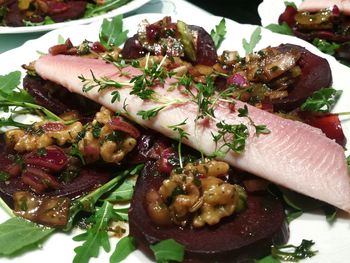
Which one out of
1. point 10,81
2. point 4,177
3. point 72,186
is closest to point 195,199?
point 72,186

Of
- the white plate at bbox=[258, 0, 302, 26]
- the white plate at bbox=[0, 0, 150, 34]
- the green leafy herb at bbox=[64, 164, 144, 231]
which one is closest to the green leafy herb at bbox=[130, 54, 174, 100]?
the green leafy herb at bbox=[64, 164, 144, 231]

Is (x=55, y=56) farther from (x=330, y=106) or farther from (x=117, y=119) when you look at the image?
(x=330, y=106)

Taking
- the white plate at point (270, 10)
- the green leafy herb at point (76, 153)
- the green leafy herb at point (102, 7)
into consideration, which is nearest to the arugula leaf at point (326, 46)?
the white plate at point (270, 10)

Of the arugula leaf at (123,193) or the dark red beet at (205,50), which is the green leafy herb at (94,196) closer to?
the arugula leaf at (123,193)

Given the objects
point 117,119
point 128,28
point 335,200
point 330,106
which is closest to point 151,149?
point 117,119

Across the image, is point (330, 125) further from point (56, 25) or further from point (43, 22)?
point (43, 22)

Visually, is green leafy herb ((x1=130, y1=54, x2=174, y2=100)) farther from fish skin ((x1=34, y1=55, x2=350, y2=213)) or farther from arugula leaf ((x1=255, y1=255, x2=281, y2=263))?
arugula leaf ((x1=255, y1=255, x2=281, y2=263))
